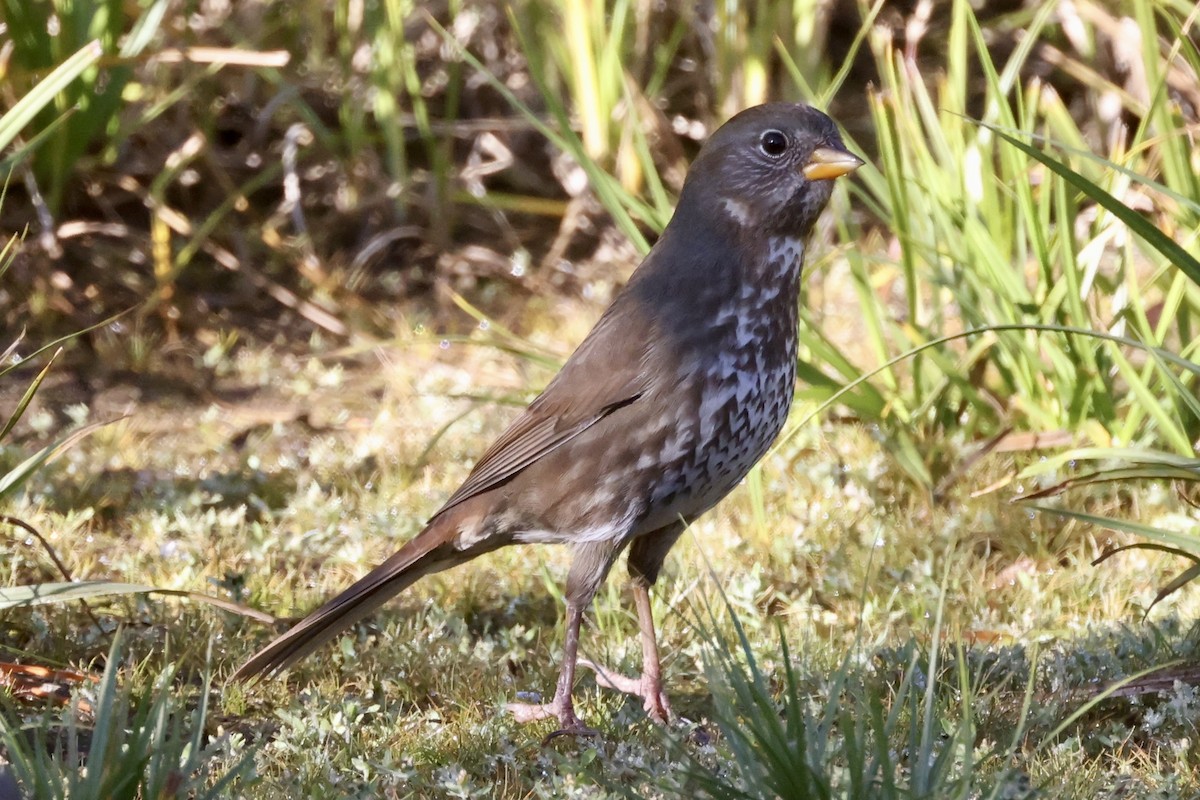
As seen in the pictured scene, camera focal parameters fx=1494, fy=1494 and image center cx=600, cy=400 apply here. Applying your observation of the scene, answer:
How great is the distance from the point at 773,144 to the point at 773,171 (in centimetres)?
7

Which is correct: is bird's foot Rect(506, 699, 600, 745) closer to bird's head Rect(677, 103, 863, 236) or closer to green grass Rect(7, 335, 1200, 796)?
green grass Rect(7, 335, 1200, 796)

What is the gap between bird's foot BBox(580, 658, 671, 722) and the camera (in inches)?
134

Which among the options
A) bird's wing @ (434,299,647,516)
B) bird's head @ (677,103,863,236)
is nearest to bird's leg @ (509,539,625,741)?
bird's wing @ (434,299,647,516)

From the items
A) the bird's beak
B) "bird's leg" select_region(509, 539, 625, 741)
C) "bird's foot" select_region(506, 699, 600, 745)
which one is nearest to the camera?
"bird's foot" select_region(506, 699, 600, 745)

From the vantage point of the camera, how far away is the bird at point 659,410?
332 centimetres

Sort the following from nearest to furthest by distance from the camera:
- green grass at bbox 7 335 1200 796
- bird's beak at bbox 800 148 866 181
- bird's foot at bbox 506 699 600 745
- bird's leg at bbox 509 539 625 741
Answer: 1. green grass at bbox 7 335 1200 796
2. bird's foot at bbox 506 699 600 745
3. bird's leg at bbox 509 539 625 741
4. bird's beak at bbox 800 148 866 181

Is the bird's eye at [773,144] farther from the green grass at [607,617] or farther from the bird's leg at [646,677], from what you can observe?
the bird's leg at [646,677]

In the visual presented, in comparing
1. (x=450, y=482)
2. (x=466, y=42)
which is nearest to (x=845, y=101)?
(x=466, y=42)

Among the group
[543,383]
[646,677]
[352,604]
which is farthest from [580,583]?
[543,383]

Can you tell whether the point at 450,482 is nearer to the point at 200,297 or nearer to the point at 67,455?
the point at 67,455

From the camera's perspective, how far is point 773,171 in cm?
355

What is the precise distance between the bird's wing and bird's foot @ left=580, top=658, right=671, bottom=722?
0.50 metres

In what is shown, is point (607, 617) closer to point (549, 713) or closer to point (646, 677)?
point (646, 677)

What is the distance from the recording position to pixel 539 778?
9.93 ft
